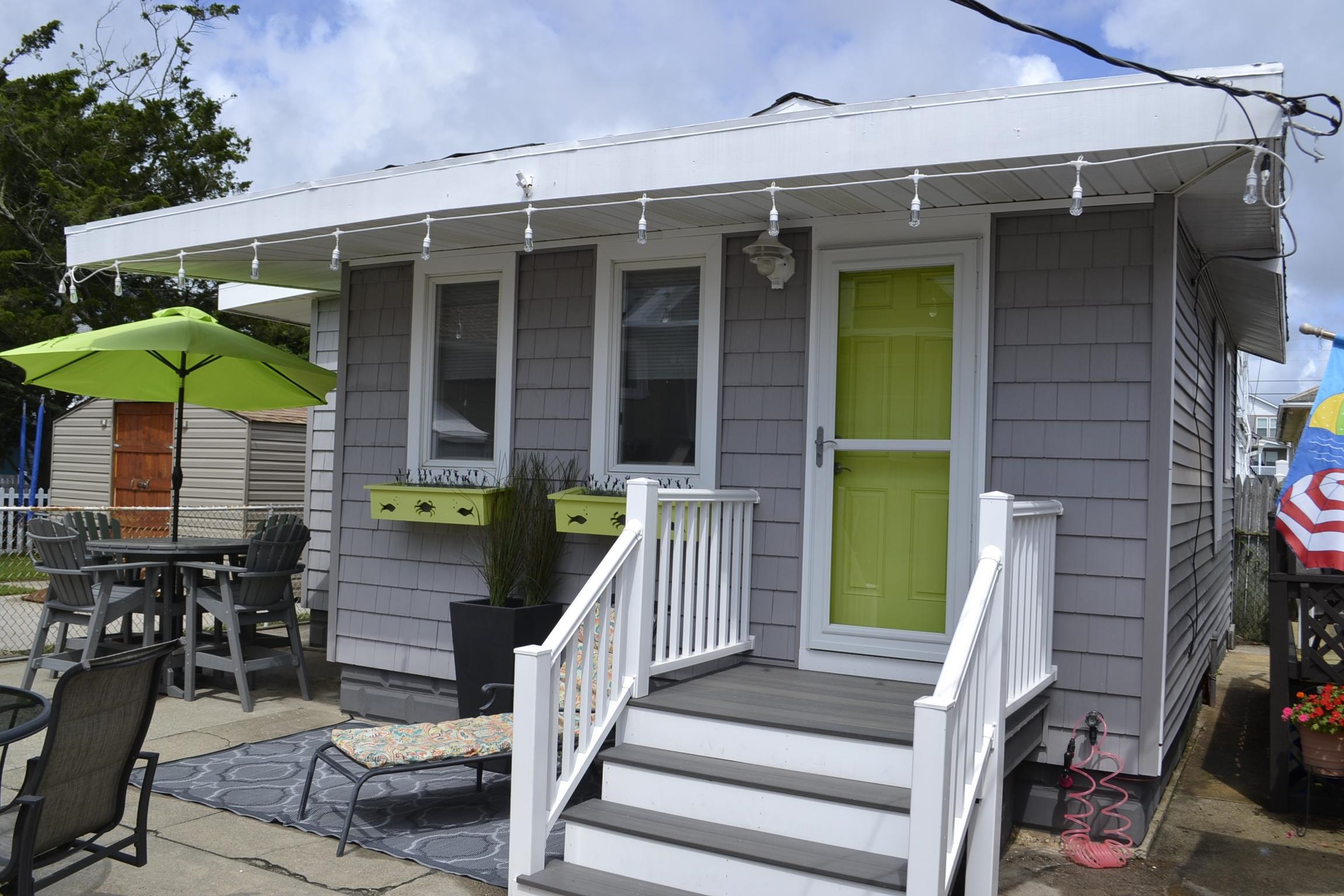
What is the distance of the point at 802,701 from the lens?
13.0 feet

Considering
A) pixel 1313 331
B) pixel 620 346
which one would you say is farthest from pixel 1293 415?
pixel 620 346

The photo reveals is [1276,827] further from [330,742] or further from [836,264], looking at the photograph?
[330,742]

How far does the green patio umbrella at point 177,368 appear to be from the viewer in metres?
5.84

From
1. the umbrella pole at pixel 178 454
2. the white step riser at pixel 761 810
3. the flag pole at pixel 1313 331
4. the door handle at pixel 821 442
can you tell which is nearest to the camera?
the white step riser at pixel 761 810

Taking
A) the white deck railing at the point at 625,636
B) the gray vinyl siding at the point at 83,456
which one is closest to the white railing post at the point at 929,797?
the white deck railing at the point at 625,636

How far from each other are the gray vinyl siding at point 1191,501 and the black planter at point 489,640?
274cm

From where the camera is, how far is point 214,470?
11828 mm

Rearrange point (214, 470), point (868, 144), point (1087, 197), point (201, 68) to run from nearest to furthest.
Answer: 1. point (868, 144)
2. point (1087, 197)
3. point (214, 470)
4. point (201, 68)

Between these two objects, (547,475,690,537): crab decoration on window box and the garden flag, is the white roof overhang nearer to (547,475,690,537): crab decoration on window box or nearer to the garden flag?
the garden flag

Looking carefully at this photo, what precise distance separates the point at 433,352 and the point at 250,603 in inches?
71.9

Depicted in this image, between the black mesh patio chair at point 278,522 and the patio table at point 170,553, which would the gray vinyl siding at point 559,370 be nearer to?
the black mesh patio chair at point 278,522

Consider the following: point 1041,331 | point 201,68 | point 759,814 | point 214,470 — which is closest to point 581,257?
point 1041,331

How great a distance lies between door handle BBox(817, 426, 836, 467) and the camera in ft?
15.3

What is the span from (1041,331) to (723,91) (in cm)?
2025
